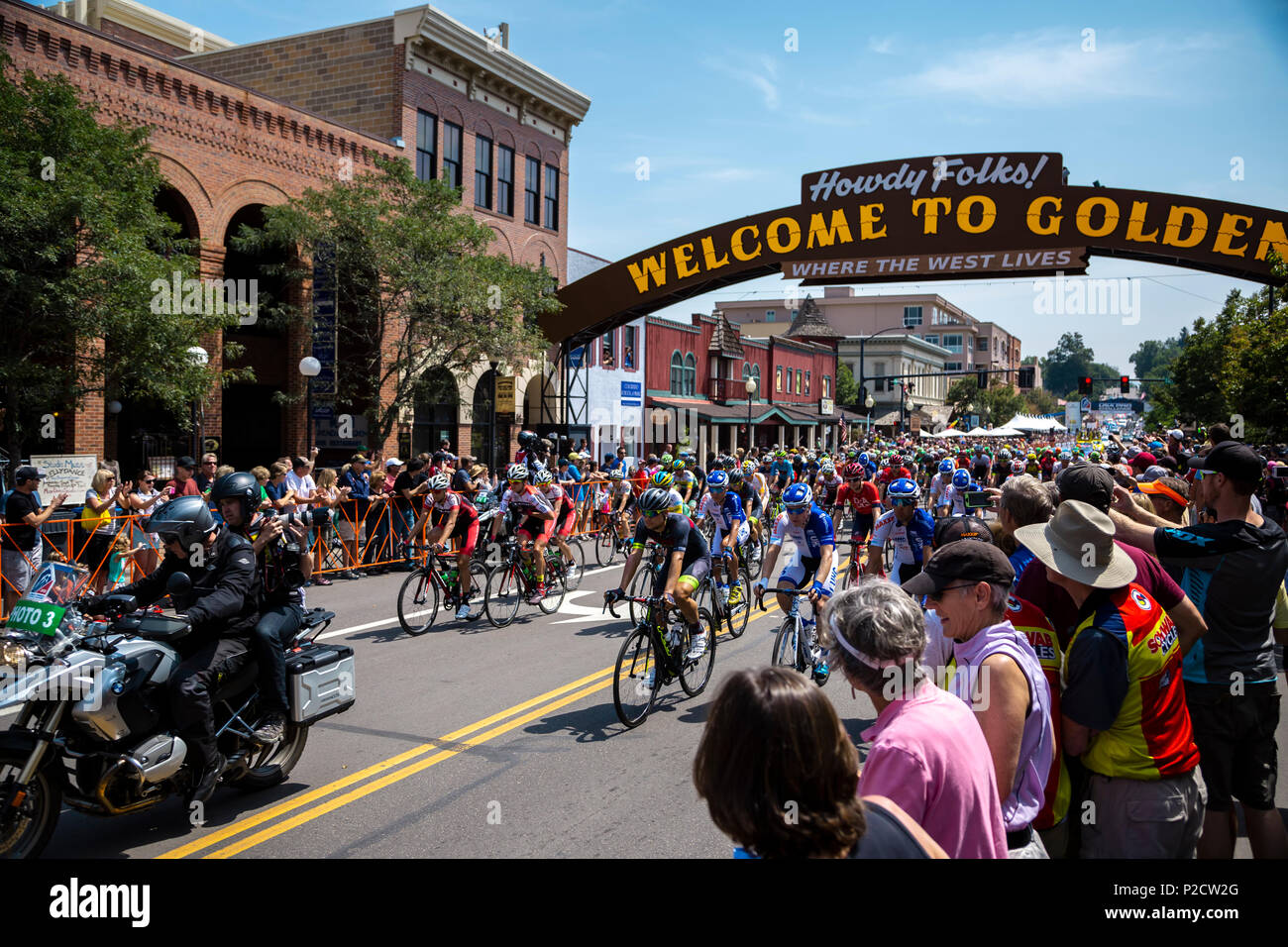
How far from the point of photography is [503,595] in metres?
11.5

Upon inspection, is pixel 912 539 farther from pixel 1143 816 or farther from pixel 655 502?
pixel 1143 816

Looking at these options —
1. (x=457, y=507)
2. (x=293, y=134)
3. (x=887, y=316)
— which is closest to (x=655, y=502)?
(x=457, y=507)

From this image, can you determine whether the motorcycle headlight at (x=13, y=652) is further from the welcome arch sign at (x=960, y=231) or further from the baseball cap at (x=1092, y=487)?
the welcome arch sign at (x=960, y=231)

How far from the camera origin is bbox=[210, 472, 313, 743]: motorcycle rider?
554cm

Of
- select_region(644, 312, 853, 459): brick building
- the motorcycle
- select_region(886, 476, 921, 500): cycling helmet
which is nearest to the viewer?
the motorcycle

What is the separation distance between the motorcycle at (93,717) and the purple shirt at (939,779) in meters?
4.02

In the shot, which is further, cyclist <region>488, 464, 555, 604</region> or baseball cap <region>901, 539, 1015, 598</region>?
cyclist <region>488, 464, 555, 604</region>

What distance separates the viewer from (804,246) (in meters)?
24.1

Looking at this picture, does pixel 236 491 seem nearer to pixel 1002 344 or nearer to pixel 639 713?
pixel 639 713

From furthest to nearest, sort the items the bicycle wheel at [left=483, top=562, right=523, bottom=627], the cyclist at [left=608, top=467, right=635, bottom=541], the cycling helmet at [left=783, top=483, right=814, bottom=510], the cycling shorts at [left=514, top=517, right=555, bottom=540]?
the cyclist at [left=608, top=467, right=635, bottom=541], the cycling shorts at [left=514, top=517, right=555, bottom=540], the bicycle wheel at [left=483, top=562, right=523, bottom=627], the cycling helmet at [left=783, top=483, right=814, bottom=510]

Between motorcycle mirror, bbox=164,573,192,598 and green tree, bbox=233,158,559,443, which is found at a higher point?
green tree, bbox=233,158,559,443

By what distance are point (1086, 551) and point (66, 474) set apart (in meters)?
15.6

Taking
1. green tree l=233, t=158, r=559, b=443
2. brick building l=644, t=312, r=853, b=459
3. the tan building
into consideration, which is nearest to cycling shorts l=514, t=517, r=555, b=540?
green tree l=233, t=158, r=559, b=443

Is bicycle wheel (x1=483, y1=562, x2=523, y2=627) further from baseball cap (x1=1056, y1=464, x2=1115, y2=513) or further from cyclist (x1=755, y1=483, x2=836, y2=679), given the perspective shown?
baseball cap (x1=1056, y1=464, x2=1115, y2=513)
